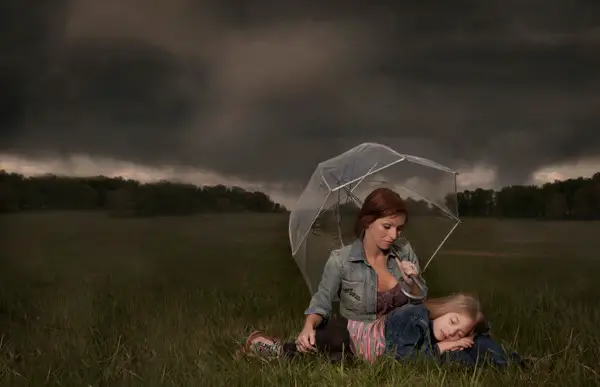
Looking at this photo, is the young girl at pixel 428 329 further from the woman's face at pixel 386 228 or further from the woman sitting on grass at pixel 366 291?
the woman's face at pixel 386 228

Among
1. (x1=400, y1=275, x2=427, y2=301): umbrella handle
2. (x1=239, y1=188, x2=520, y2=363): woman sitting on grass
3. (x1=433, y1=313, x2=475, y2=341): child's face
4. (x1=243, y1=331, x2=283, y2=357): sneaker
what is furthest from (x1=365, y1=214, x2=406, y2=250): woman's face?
(x1=243, y1=331, x2=283, y2=357): sneaker

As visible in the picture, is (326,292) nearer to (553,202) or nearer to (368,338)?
(368,338)

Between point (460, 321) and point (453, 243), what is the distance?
23.9 inches

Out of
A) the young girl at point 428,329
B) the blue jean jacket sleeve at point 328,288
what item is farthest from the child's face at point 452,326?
the blue jean jacket sleeve at point 328,288

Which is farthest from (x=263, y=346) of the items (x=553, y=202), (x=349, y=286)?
Result: (x=553, y=202)

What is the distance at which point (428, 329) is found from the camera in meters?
1.58

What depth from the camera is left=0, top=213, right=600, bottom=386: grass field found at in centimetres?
160

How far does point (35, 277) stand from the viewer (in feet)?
7.97

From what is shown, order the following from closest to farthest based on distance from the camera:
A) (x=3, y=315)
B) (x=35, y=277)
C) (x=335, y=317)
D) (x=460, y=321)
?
(x=460, y=321) < (x=335, y=317) < (x=3, y=315) < (x=35, y=277)

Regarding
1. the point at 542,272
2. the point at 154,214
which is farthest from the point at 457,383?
the point at 154,214

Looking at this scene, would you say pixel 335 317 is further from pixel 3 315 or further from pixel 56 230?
pixel 56 230

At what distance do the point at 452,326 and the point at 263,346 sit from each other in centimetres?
46

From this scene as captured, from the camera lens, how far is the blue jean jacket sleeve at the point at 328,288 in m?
1.66

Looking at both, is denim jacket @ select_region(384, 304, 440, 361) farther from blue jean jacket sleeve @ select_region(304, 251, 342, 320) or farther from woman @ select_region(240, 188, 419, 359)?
blue jean jacket sleeve @ select_region(304, 251, 342, 320)
